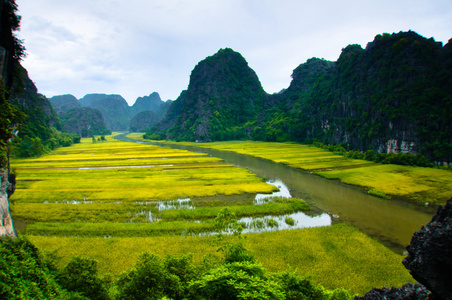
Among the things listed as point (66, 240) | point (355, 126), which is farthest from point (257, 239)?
point (355, 126)

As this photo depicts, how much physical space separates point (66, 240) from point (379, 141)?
60.6 meters

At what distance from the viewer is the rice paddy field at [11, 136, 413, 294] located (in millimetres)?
11375

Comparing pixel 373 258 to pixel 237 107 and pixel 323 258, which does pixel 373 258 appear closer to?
pixel 323 258

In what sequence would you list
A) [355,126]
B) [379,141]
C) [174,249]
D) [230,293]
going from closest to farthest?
1. [230,293]
2. [174,249]
3. [379,141]
4. [355,126]

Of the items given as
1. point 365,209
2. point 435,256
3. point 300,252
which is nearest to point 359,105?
point 365,209

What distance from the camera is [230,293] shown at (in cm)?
623

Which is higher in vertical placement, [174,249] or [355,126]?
[355,126]

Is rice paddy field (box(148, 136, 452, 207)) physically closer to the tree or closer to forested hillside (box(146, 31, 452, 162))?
forested hillside (box(146, 31, 452, 162))

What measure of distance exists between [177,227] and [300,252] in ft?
27.6

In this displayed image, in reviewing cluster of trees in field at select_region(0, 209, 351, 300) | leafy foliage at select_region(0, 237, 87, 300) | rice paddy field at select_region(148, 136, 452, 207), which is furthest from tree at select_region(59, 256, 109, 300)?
rice paddy field at select_region(148, 136, 452, 207)

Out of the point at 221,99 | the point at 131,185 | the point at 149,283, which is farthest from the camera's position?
the point at 221,99

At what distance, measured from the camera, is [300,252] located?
1259 cm

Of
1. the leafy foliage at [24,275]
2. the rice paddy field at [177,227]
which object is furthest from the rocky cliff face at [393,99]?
the leafy foliage at [24,275]

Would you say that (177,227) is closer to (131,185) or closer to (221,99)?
(131,185)
